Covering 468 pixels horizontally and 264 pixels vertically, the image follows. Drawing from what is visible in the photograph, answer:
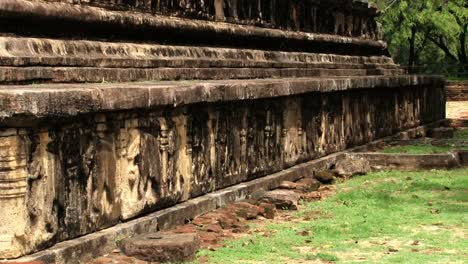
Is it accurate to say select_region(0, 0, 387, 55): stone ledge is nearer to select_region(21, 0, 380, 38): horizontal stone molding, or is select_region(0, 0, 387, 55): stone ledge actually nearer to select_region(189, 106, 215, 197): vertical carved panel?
select_region(21, 0, 380, 38): horizontal stone molding

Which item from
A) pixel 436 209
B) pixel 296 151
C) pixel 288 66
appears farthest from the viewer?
pixel 288 66

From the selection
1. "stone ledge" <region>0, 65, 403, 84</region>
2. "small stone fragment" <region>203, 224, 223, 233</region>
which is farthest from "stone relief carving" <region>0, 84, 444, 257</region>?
"stone ledge" <region>0, 65, 403, 84</region>

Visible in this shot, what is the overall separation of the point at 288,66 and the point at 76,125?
19.9ft

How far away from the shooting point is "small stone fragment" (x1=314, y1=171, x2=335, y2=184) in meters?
9.77

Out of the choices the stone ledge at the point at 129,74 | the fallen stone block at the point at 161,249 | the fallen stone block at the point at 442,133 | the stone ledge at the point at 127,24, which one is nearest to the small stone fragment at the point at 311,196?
the stone ledge at the point at 129,74

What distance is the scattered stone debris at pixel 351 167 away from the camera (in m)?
10.2

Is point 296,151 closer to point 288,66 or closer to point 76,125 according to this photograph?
point 288,66

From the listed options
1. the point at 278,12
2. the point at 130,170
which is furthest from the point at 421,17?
the point at 130,170

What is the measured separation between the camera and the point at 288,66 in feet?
36.7

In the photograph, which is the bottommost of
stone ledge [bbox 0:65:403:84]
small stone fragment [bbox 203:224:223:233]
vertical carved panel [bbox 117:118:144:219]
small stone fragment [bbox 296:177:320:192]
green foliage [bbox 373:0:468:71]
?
small stone fragment [bbox 296:177:320:192]

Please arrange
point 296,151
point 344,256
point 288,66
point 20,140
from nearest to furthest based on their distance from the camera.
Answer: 1. point 20,140
2. point 344,256
3. point 296,151
4. point 288,66

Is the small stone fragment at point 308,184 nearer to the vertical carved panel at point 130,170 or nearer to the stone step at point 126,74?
the stone step at point 126,74

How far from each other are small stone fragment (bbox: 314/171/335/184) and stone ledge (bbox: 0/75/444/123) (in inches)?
40.9

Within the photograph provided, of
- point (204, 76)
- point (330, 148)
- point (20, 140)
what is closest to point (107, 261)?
point (20, 140)
